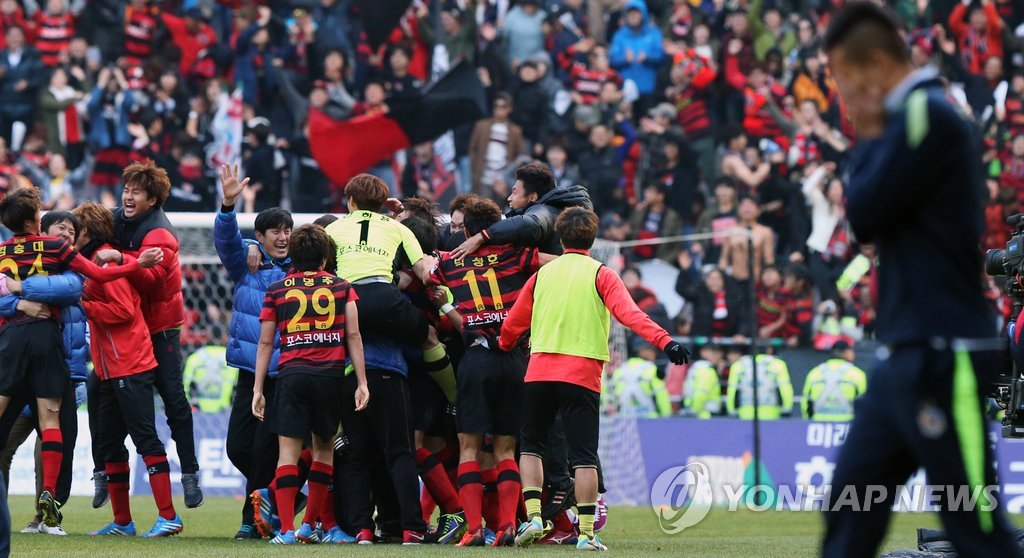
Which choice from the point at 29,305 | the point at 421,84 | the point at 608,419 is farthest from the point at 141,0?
the point at 29,305

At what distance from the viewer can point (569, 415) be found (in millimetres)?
8508

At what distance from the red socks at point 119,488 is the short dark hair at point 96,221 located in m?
1.57

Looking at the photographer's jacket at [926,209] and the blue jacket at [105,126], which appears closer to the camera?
the photographer's jacket at [926,209]

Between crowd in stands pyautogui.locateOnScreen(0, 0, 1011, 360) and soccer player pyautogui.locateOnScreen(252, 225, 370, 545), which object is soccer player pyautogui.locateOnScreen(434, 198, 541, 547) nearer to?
soccer player pyautogui.locateOnScreen(252, 225, 370, 545)

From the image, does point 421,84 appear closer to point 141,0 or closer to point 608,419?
point 141,0

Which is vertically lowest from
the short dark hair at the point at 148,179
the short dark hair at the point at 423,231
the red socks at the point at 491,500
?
the red socks at the point at 491,500

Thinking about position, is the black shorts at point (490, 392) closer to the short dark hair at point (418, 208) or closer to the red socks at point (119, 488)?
the short dark hair at point (418, 208)

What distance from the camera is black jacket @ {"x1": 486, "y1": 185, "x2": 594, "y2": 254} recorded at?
9047mm

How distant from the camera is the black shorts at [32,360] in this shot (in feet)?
31.0

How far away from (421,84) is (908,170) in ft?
57.5

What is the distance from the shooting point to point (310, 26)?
21922mm

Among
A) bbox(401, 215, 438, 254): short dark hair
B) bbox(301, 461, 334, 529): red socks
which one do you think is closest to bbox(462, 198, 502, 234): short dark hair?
bbox(401, 215, 438, 254): short dark hair

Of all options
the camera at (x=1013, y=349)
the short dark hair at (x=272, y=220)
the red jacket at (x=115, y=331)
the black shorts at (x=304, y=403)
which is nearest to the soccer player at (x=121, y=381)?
the red jacket at (x=115, y=331)

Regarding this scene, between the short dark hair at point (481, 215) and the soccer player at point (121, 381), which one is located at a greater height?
the short dark hair at point (481, 215)
